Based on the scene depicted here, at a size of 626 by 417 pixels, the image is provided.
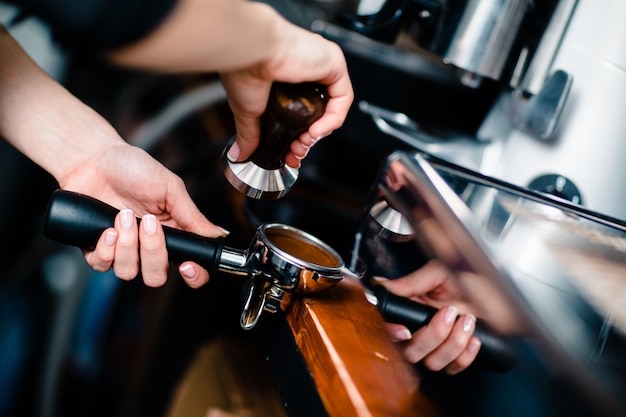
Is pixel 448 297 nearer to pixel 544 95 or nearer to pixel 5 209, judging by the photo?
Result: pixel 544 95

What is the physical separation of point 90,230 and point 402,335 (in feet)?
1.16

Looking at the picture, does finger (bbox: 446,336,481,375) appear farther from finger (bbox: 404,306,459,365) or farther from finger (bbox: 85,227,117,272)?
finger (bbox: 85,227,117,272)

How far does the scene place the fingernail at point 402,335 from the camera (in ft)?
2.18

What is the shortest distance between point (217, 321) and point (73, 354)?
20.3 inches

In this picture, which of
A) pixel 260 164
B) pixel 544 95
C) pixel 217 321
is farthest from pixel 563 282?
pixel 217 321

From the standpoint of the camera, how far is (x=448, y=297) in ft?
2.16

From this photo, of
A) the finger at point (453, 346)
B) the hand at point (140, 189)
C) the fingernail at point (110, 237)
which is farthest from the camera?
the hand at point (140, 189)

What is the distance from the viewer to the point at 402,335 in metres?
0.67

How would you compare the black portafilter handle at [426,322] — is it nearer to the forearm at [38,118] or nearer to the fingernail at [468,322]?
the fingernail at [468,322]

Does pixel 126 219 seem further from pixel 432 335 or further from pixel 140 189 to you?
pixel 432 335

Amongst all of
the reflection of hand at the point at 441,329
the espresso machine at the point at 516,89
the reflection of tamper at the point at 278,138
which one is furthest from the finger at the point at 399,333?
the espresso machine at the point at 516,89

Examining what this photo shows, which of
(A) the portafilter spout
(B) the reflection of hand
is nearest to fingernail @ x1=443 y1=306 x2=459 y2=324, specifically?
(B) the reflection of hand

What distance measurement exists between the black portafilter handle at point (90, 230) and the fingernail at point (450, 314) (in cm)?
25

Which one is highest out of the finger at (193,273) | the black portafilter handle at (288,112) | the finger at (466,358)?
the black portafilter handle at (288,112)
